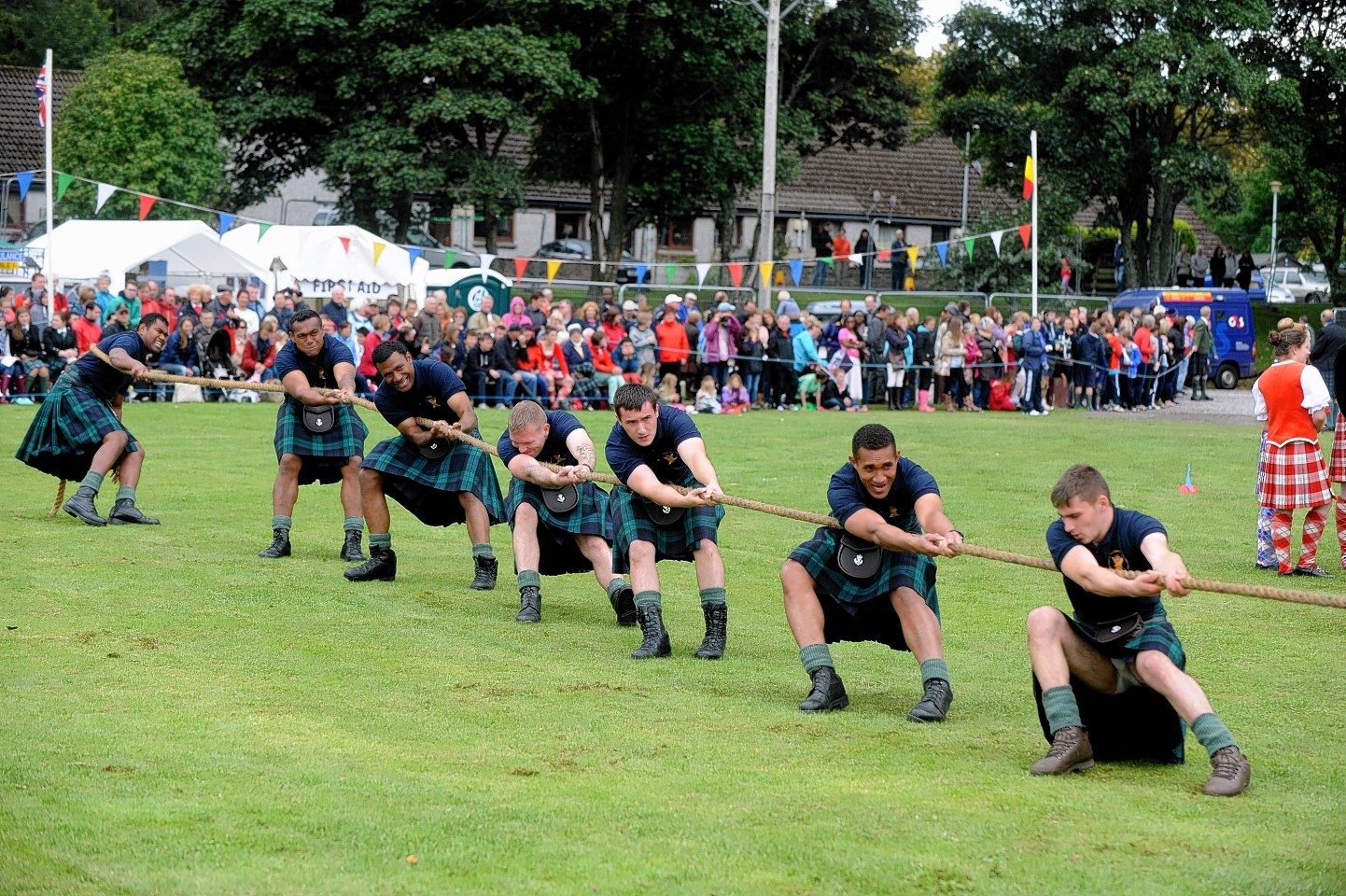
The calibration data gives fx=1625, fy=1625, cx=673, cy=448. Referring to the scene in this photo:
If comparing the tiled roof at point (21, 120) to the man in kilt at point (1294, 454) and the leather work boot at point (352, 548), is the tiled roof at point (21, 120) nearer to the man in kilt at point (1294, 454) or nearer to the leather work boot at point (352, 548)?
the leather work boot at point (352, 548)

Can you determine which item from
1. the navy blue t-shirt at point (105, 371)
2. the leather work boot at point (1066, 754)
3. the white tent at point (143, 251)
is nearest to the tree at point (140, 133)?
the white tent at point (143, 251)

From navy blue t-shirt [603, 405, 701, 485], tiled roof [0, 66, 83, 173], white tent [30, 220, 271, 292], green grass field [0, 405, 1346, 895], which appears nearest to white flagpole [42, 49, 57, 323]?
white tent [30, 220, 271, 292]

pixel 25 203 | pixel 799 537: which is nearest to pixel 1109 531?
pixel 799 537

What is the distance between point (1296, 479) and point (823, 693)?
5241mm

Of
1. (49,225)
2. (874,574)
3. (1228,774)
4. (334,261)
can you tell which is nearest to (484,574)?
(874,574)

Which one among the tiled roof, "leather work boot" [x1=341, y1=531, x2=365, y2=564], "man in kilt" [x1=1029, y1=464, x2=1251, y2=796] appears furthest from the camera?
the tiled roof

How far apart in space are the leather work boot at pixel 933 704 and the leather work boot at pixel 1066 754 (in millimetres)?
729

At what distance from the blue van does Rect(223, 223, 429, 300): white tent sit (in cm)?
1357

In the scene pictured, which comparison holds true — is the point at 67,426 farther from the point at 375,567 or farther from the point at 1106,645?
the point at 1106,645

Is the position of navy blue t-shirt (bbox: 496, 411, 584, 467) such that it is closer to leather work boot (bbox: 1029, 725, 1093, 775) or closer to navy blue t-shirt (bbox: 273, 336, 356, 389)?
navy blue t-shirt (bbox: 273, 336, 356, 389)

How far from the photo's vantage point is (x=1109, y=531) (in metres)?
5.36

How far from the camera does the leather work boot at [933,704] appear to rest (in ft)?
19.7

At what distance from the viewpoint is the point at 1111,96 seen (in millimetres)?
32750

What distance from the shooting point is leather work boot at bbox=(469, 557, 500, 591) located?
358 inches
